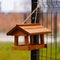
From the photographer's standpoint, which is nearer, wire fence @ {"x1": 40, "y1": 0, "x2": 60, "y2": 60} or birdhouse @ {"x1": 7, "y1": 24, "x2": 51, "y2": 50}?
birdhouse @ {"x1": 7, "y1": 24, "x2": 51, "y2": 50}

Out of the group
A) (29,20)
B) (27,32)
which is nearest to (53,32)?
(29,20)

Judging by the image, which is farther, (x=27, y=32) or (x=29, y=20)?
(x=29, y=20)

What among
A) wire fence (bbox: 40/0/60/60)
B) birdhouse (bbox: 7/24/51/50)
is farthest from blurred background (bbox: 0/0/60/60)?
birdhouse (bbox: 7/24/51/50)

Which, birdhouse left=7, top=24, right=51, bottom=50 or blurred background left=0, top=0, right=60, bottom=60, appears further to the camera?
blurred background left=0, top=0, right=60, bottom=60

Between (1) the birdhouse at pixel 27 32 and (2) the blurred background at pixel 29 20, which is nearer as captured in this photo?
(1) the birdhouse at pixel 27 32

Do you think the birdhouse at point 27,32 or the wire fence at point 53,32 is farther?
the wire fence at point 53,32

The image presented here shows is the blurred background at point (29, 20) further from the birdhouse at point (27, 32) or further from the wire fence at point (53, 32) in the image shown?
the birdhouse at point (27, 32)

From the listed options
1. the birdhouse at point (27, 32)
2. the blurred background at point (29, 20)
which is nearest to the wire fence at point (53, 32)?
the blurred background at point (29, 20)

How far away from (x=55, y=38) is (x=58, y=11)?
0.68 feet

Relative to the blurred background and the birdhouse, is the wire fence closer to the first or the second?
the blurred background

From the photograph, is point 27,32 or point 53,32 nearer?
point 27,32

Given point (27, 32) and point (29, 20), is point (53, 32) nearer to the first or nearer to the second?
point (29, 20)

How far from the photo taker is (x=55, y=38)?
1.61 m

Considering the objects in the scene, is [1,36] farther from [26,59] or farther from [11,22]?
[26,59]
